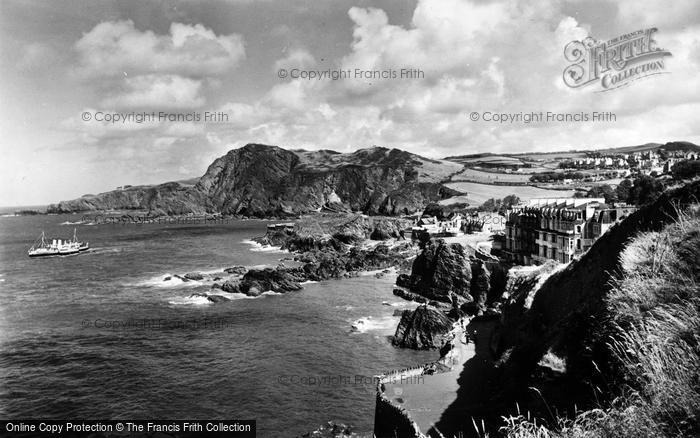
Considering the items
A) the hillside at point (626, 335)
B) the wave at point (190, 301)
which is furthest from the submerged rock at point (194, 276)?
the hillside at point (626, 335)

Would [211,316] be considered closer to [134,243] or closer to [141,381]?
[141,381]

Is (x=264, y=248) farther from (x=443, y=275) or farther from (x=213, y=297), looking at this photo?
(x=443, y=275)

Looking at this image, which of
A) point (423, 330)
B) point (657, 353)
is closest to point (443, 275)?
point (423, 330)

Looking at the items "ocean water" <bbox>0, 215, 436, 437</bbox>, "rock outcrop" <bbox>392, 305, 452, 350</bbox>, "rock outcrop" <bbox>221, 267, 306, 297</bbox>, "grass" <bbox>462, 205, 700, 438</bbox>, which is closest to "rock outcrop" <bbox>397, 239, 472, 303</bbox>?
"ocean water" <bbox>0, 215, 436, 437</bbox>

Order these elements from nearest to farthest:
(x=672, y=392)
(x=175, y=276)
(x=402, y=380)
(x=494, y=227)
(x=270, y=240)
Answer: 1. (x=672, y=392)
2. (x=402, y=380)
3. (x=175, y=276)
4. (x=494, y=227)
5. (x=270, y=240)

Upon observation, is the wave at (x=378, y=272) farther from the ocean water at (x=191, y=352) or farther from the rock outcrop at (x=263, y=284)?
the rock outcrop at (x=263, y=284)

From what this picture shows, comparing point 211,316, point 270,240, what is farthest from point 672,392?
point 270,240
